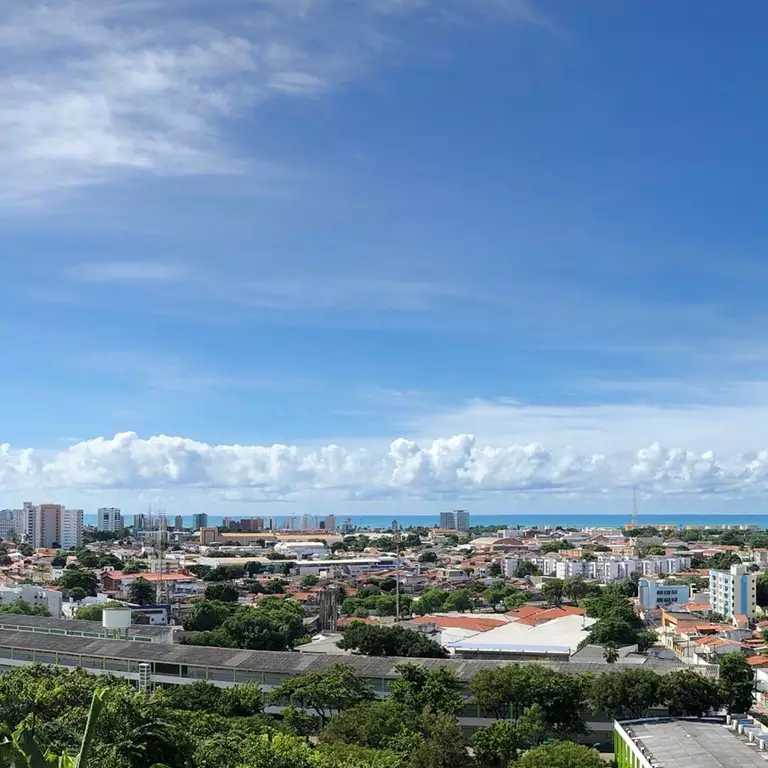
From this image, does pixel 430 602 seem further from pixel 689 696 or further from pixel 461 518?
pixel 461 518

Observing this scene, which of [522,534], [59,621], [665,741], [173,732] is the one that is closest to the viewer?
[173,732]

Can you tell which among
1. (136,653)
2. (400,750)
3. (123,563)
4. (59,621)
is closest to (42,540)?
(123,563)

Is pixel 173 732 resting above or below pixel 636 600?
above

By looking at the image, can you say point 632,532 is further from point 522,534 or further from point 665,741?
point 665,741

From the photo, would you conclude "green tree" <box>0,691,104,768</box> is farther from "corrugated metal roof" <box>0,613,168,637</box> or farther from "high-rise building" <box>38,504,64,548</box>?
"high-rise building" <box>38,504,64,548</box>

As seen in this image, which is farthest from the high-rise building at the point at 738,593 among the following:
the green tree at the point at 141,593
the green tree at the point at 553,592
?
the green tree at the point at 141,593

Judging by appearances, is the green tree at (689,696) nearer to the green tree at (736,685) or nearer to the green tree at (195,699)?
the green tree at (736,685)

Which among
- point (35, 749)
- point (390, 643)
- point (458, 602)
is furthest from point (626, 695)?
point (458, 602)
